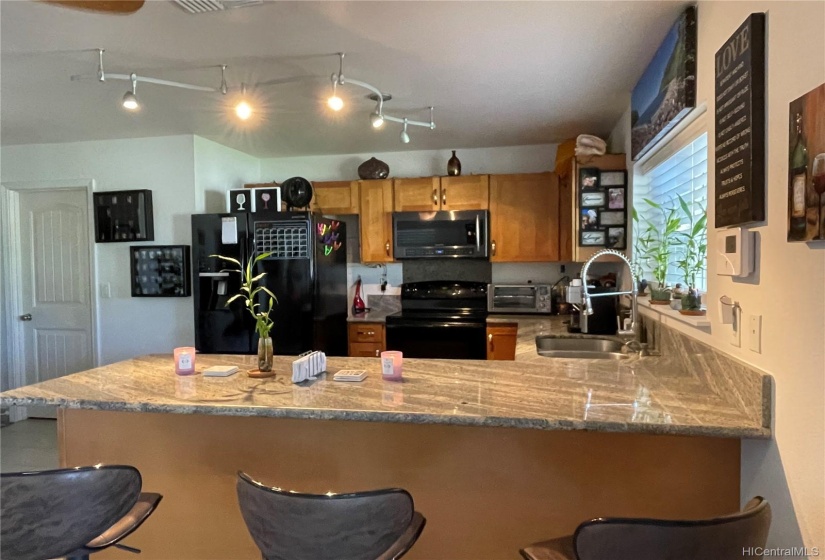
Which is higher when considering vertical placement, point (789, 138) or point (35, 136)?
Answer: point (35, 136)

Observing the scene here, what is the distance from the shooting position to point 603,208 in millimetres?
3248

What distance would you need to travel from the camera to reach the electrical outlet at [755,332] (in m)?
1.33

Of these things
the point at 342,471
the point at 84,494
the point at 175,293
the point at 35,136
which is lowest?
the point at 342,471

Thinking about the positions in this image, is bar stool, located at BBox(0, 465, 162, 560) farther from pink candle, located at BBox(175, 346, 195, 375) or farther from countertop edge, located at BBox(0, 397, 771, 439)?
pink candle, located at BBox(175, 346, 195, 375)

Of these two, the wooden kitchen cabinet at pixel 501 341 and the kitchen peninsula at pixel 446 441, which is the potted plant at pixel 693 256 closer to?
the kitchen peninsula at pixel 446 441

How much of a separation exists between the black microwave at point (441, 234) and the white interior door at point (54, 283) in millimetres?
2504

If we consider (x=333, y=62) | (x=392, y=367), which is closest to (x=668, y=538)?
(x=392, y=367)

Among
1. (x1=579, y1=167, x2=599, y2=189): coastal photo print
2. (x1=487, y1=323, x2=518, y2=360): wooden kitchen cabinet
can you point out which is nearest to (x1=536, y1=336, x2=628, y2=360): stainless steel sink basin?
(x1=487, y1=323, x2=518, y2=360): wooden kitchen cabinet

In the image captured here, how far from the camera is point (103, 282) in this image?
13.0 ft

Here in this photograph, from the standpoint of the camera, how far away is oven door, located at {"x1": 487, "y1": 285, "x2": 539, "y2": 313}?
13.2ft

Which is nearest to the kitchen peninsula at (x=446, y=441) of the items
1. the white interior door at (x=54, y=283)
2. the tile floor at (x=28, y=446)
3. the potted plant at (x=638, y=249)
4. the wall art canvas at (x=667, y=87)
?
the wall art canvas at (x=667, y=87)

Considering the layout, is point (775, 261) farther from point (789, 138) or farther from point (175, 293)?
point (175, 293)

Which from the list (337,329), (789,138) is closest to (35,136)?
(337,329)

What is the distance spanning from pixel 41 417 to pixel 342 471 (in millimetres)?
3954
